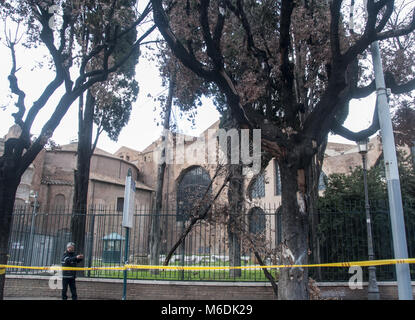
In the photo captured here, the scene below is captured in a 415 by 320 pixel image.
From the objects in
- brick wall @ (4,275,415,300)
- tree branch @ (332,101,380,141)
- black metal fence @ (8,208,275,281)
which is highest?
tree branch @ (332,101,380,141)

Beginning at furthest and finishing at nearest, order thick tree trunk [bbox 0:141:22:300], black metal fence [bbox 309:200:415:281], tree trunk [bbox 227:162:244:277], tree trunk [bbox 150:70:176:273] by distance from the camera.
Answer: tree trunk [bbox 150:70:176:273]
black metal fence [bbox 309:200:415:281]
tree trunk [bbox 227:162:244:277]
thick tree trunk [bbox 0:141:22:300]

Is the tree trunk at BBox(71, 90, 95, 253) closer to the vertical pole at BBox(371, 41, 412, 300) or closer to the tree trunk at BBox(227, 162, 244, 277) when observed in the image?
the tree trunk at BBox(227, 162, 244, 277)

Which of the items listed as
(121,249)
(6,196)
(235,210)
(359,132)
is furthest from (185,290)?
(359,132)

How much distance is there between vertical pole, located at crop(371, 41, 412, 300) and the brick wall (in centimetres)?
489

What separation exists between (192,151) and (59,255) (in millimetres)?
23781

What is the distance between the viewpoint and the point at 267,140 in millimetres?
7824

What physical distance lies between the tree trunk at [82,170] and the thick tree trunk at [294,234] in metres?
8.31

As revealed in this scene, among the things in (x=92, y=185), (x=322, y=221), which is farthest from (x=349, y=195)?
(x=92, y=185)

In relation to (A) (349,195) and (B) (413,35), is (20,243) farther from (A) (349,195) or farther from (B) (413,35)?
(B) (413,35)

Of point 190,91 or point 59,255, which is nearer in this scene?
point 190,91

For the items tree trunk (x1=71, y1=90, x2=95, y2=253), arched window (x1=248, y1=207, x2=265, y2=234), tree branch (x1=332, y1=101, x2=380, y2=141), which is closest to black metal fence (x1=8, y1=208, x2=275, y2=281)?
arched window (x1=248, y1=207, x2=265, y2=234)

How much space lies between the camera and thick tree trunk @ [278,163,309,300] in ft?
23.2
